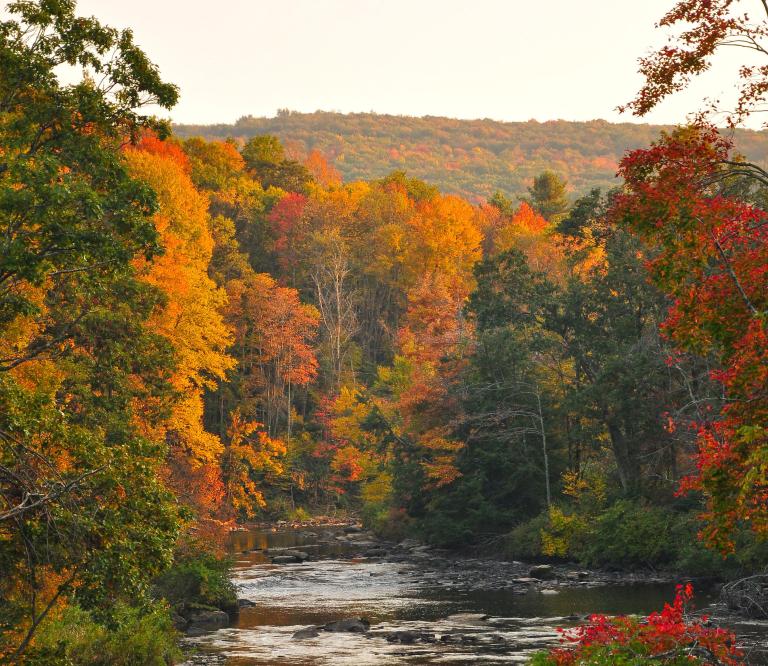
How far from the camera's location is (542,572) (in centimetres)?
4003

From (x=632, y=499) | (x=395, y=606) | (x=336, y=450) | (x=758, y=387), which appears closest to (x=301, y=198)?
(x=336, y=450)

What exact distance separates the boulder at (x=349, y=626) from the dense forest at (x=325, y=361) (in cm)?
463

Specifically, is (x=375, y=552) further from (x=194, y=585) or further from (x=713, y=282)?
(x=713, y=282)

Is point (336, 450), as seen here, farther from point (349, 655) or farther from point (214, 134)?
point (214, 134)

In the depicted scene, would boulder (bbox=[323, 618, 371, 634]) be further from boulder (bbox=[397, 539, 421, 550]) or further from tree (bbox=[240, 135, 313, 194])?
tree (bbox=[240, 135, 313, 194])

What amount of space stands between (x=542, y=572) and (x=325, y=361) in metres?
40.0

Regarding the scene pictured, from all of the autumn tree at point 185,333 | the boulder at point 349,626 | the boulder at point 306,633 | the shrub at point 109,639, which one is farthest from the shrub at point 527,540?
the shrub at point 109,639

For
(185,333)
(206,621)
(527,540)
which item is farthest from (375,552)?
(206,621)

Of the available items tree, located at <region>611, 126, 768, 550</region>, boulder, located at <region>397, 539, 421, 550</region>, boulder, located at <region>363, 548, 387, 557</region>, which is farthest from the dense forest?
→ boulder, located at <region>363, 548, 387, 557</region>

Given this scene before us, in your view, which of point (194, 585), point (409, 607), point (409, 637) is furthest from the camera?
point (409, 607)

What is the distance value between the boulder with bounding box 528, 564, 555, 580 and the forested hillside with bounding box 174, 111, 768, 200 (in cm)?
11025

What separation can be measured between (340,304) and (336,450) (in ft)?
46.5

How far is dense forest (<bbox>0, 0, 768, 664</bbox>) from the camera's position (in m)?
14.5

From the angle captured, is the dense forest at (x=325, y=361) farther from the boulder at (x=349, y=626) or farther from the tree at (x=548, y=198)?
the boulder at (x=349, y=626)
